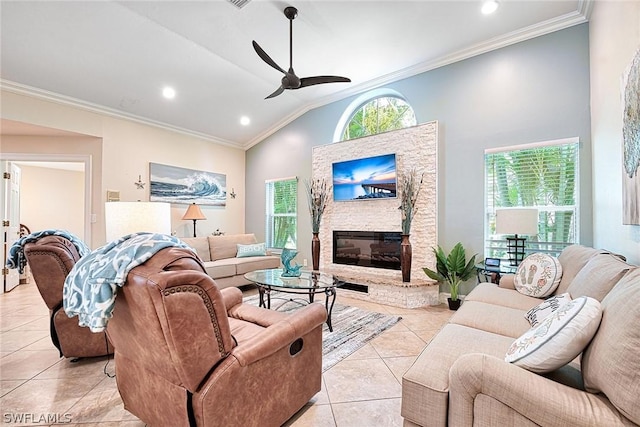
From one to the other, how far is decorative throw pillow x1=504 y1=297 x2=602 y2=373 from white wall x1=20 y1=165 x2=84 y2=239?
9161 millimetres

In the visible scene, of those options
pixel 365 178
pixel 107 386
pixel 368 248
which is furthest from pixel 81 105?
pixel 368 248

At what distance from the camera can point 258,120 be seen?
18.7 feet

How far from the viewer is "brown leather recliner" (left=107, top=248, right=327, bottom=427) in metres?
1.09

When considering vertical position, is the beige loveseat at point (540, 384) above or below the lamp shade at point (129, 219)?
below

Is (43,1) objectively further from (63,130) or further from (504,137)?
(504,137)

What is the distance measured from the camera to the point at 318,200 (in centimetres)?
514

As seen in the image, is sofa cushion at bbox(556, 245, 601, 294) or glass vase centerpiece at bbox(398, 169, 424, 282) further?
glass vase centerpiece at bbox(398, 169, 424, 282)

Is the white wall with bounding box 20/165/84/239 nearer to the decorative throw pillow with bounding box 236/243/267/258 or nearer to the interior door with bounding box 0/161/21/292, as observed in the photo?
the interior door with bounding box 0/161/21/292

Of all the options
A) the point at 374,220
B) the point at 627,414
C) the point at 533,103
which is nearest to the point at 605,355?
the point at 627,414

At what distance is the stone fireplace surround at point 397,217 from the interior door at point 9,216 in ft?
16.3

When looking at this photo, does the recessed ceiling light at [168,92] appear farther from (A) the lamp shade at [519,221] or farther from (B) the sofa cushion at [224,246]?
(A) the lamp shade at [519,221]

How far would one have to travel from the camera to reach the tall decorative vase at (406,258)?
13.0ft

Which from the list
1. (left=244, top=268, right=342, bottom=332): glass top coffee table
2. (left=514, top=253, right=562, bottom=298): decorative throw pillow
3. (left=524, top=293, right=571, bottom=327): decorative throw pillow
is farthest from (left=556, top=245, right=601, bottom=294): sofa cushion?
(left=244, top=268, right=342, bottom=332): glass top coffee table

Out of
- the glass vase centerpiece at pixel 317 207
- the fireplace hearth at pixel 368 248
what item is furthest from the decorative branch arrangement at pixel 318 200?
the fireplace hearth at pixel 368 248
